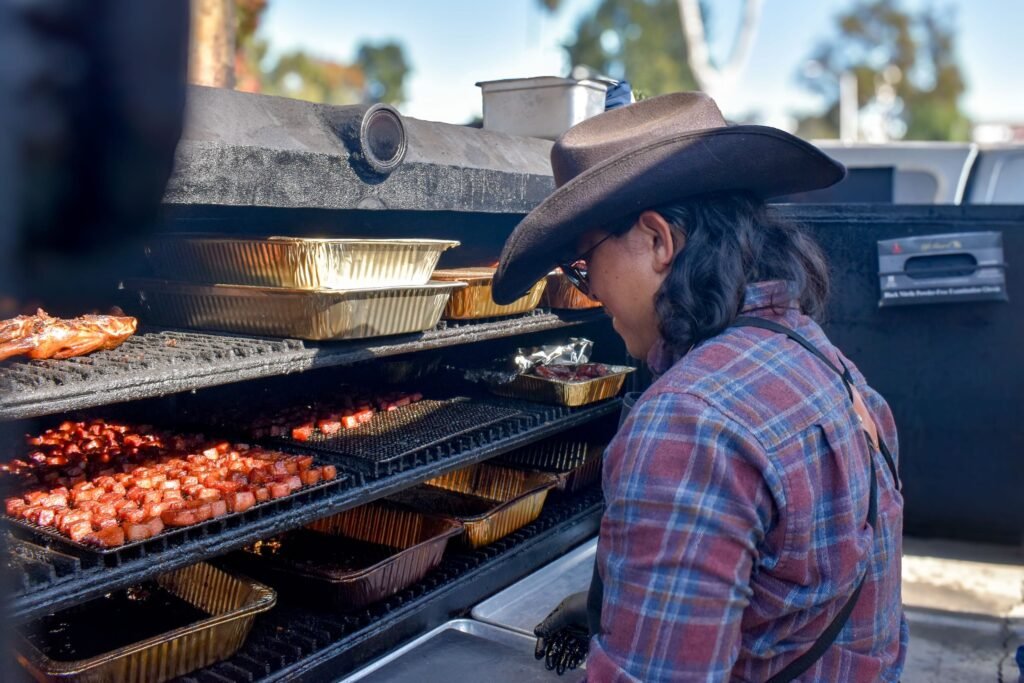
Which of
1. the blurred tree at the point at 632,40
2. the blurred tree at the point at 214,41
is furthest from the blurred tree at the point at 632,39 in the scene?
the blurred tree at the point at 214,41

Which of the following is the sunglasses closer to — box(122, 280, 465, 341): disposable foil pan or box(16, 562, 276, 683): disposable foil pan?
box(122, 280, 465, 341): disposable foil pan

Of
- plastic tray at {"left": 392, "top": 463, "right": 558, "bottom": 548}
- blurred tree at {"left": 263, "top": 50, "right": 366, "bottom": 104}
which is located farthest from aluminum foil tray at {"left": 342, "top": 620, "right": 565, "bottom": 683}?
blurred tree at {"left": 263, "top": 50, "right": 366, "bottom": 104}

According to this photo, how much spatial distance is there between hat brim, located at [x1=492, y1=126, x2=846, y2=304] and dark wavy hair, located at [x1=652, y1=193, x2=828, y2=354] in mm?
55

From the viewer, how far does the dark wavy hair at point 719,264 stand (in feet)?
6.43

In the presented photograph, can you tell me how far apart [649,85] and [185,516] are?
38792 millimetres

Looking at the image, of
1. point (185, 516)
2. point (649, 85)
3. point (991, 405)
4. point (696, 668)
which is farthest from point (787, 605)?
point (649, 85)

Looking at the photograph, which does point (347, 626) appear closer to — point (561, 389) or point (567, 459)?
point (561, 389)

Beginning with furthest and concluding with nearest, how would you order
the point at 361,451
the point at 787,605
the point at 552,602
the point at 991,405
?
the point at 991,405 → the point at 552,602 → the point at 361,451 → the point at 787,605

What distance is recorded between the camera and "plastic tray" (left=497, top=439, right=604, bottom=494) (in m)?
4.59

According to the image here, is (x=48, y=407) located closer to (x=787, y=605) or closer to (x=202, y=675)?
(x=202, y=675)

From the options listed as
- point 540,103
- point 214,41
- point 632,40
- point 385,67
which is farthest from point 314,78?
point 540,103

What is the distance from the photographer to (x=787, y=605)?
1.82m

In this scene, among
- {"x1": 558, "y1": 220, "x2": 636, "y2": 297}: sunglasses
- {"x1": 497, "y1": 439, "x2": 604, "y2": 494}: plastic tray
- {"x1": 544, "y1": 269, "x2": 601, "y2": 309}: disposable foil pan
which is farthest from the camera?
{"x1": 497, "y1": 439, "x2": 604, "y2": 494}: plastic tray

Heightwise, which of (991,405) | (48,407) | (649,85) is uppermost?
(649,85)
